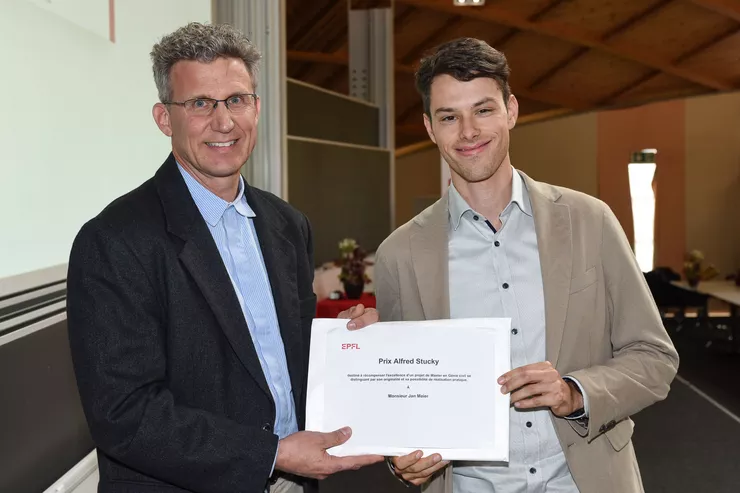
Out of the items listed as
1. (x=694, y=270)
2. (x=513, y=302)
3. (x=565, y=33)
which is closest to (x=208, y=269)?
(x=513, y=302)

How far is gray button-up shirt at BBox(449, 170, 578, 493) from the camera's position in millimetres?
1676

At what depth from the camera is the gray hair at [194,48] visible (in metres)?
1.56

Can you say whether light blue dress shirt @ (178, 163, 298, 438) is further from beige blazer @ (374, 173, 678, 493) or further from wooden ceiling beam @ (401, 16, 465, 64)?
wooden ceiling beam @ (401, 16, 465, 64)

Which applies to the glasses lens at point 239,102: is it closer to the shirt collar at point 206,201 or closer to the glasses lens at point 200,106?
the glasses lens at point 200,106

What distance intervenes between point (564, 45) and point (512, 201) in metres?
12.1

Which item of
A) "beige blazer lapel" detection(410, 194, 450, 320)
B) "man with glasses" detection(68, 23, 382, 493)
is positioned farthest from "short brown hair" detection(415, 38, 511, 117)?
"man with glasses" detection(68, 23, 382, 493)

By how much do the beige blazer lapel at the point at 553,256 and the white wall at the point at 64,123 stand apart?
108 cm

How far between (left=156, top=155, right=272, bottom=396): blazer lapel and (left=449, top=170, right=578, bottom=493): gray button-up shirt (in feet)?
1.66

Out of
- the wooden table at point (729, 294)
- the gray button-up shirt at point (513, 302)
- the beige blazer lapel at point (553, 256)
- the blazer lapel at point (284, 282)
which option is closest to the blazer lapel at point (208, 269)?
the blazer lapel at point (284, 282)

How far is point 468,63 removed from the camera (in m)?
1.71

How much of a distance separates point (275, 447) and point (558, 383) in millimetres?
589

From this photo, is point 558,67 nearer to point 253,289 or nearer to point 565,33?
point 565,33

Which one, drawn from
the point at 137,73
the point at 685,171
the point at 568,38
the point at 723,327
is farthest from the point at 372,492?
the point at 568,38

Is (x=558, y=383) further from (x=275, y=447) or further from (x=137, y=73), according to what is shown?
(x=137, y=73)
